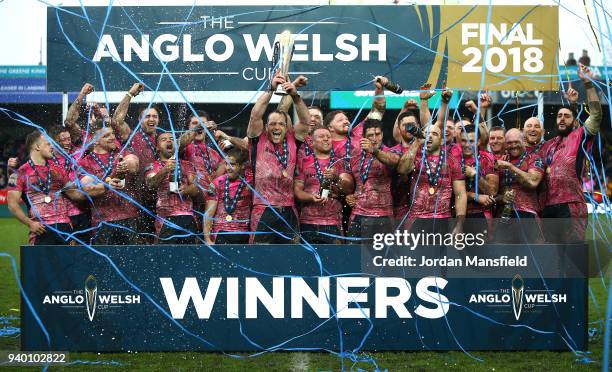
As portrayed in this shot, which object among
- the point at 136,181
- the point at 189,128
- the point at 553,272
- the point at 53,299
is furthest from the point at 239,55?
the point at 553,272

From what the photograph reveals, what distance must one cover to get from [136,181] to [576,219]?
3.91m

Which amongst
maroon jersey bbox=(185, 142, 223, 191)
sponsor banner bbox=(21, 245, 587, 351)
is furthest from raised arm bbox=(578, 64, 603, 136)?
maroon jersey bbox=(185, 142, 223, 191)

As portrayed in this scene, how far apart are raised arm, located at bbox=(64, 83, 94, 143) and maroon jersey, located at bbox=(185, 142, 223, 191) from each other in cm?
98

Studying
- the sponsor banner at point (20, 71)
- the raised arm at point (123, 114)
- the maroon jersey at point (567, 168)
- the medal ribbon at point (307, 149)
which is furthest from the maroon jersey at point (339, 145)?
the sponsor banner at point (20, 71)

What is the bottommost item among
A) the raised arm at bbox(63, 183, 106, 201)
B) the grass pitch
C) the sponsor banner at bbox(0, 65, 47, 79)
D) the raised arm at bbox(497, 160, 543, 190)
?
the grass pitch

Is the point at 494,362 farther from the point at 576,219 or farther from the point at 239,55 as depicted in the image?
the point at 239,55

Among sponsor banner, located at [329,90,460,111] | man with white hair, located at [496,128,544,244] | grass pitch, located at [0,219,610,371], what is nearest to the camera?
grass pitch, located at [0,219,610,371]

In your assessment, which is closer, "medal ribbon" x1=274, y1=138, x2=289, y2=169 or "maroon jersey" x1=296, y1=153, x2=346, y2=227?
"medal ribbon" x1=274, y1=138, x2=289, y2=169

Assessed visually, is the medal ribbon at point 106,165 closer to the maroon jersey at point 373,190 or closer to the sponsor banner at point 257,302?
the sponsor banner at point 257,302

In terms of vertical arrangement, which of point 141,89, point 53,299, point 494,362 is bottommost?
point 494,362

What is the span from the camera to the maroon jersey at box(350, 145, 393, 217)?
6.72 metres

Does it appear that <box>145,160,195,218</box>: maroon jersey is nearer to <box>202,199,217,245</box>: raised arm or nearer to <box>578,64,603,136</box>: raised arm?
→ <box>202,199,217,245</box>: raised arm

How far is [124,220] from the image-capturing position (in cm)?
696

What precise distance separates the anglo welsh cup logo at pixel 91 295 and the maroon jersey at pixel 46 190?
→ 768 mm
